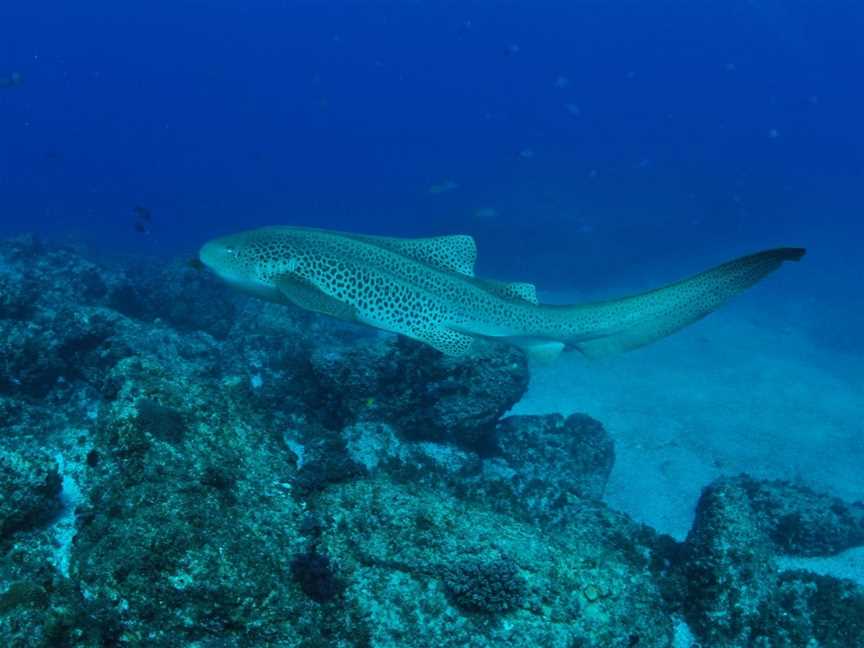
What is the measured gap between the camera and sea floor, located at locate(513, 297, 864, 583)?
10.0m

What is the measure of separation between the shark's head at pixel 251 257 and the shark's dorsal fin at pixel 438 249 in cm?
99

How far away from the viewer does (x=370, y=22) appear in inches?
5487

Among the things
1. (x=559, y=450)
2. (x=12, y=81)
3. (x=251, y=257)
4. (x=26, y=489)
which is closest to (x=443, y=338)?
(x=251, y=257)

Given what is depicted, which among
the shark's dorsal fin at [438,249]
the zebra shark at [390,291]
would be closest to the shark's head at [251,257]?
the zebra shark at [390,291]

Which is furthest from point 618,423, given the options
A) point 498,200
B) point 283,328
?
point 498,200

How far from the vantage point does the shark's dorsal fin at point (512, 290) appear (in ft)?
22.0

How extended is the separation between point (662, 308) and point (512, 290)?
1.96 metres

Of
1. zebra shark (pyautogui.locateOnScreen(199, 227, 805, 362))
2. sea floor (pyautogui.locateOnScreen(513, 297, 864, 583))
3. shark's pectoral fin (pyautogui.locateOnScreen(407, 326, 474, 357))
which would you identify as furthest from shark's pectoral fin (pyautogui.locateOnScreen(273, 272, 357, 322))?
sea floor (pyautogui.locateOnScreen(513, 297, 864, 583))

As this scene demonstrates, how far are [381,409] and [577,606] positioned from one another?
179 inches

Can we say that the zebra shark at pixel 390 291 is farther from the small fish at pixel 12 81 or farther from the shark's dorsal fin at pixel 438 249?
the small fish at pixel 12 81

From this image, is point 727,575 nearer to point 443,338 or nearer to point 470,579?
point 470,579

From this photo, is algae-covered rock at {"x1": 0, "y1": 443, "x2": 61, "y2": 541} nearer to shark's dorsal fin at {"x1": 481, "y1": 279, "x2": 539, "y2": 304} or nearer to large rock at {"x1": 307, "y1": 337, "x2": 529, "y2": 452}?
large rock at {"x1": 307, "y1": 337, "x2": 529, "y2": 452}

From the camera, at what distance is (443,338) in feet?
22.2

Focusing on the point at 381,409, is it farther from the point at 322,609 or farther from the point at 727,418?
the point at 727,418
